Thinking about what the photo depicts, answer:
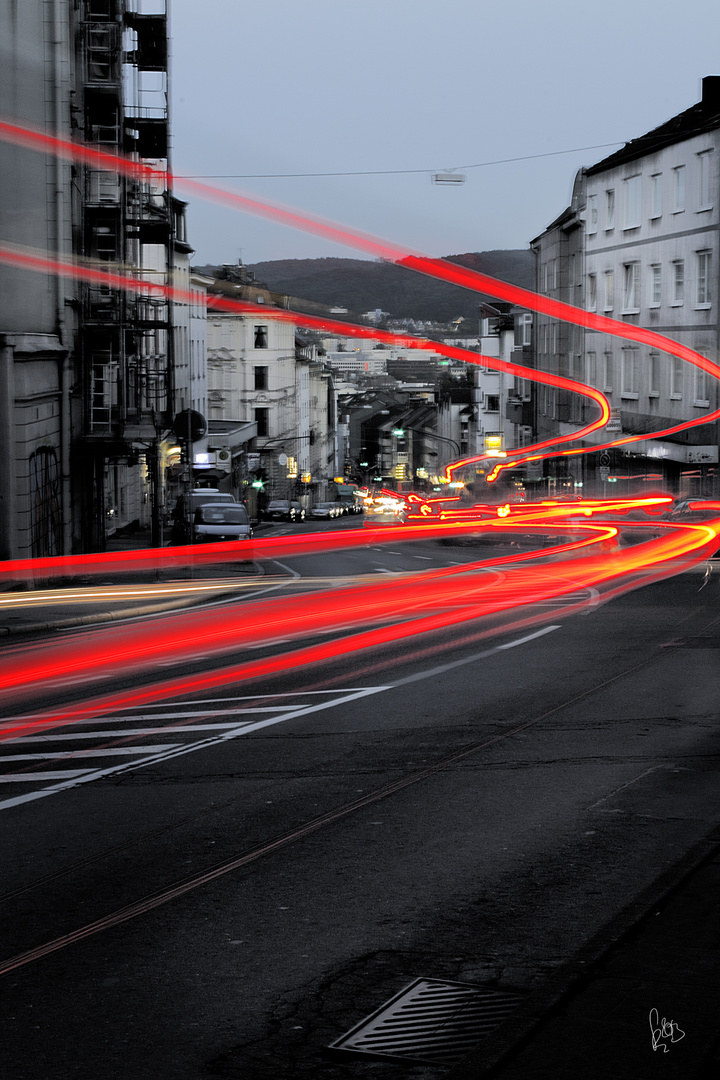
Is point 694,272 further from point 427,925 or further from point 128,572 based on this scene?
point 427,925

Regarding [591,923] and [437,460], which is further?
[437,460]

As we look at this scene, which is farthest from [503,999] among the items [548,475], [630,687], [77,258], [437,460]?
[437,460]

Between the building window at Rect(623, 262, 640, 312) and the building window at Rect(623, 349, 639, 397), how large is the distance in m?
1.87

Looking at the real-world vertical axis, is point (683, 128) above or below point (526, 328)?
above

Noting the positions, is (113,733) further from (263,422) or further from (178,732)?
(263,422)

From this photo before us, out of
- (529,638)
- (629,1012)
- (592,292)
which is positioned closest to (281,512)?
(592,292)

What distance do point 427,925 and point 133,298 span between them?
28.6 meters

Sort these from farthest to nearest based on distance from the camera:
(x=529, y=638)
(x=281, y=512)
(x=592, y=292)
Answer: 1. (x=281, y=512)
2. (x=592, y=292)
3. (x=529, y=638)

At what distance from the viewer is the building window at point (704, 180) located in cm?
4584

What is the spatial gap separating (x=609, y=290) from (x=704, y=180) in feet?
30.9

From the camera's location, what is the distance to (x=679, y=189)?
48.2m

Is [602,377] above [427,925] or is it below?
above

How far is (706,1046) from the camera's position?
4.79 metres

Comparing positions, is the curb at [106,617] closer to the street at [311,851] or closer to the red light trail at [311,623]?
the red light trail at [311,623]
